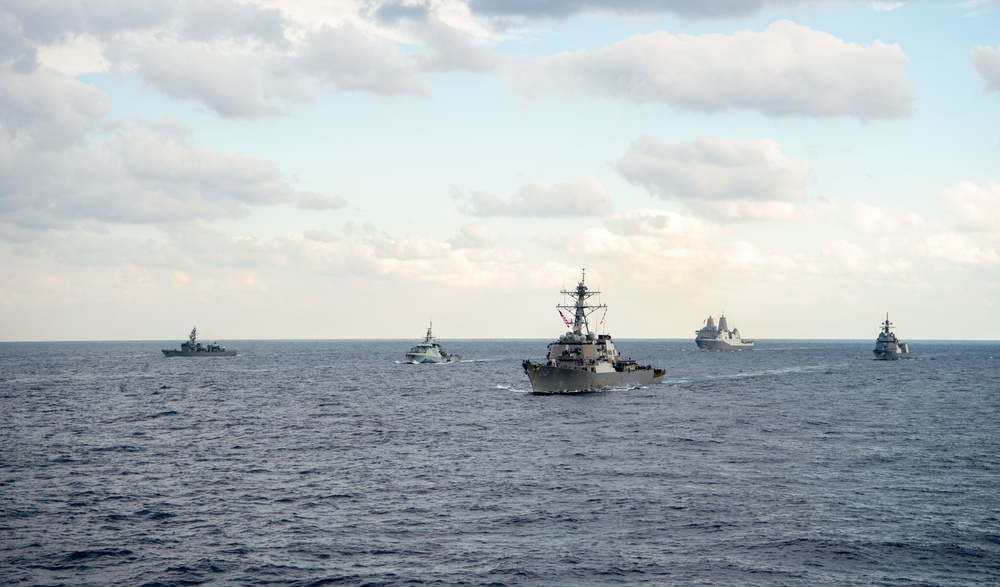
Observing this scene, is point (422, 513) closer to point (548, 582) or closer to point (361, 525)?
point (361, 525)

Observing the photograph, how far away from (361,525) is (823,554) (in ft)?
67.7

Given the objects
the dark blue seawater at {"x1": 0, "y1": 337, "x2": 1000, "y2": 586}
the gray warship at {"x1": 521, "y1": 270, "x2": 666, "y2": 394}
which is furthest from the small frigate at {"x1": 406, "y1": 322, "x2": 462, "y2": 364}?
the dark blue seawater at {"x1": 0, "y1": 337, "x2": 1000, "y2": 586}

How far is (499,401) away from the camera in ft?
321

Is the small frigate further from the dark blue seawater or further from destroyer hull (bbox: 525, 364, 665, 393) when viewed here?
the dark blue seawater

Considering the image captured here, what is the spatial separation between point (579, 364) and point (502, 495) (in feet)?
201

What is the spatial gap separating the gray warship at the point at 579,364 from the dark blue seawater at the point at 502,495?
11.7 meters

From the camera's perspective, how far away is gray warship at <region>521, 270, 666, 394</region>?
102m

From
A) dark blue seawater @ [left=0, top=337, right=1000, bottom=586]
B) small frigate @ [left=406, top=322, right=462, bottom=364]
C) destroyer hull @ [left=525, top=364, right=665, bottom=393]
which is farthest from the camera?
small frigate @ [left=406, top=322, right=462, bottom=364]

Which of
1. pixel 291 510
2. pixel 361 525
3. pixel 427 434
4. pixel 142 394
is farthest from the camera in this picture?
pixel 142 394

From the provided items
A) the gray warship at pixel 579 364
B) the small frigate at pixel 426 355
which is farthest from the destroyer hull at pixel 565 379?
the small frigate at pixel 426 355

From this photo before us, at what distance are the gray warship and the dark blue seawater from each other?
1172 cm

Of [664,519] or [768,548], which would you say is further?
[664,519]

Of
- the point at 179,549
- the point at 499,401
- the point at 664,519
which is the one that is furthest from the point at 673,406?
the point at 179,549

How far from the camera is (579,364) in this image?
341ft
